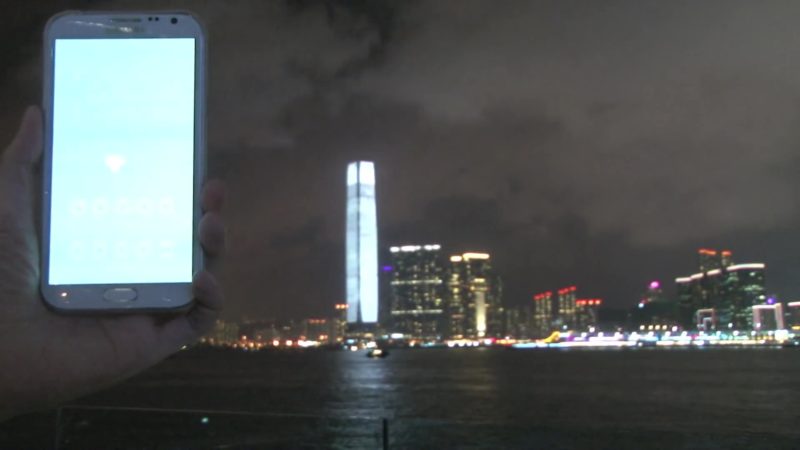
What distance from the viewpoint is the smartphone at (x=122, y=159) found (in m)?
2.27

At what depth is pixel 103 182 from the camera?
241cm

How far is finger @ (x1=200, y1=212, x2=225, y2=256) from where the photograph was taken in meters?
2.16

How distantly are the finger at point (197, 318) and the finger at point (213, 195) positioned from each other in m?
0.19

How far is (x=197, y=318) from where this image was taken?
85.4 inches

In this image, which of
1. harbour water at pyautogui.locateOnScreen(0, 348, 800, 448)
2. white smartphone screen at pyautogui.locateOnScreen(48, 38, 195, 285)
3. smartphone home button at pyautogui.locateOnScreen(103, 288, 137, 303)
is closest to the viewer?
smartphone home button at pyautogui.locateOnScreen(103, 288, 137, 303)

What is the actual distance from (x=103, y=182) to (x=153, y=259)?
0.29 m

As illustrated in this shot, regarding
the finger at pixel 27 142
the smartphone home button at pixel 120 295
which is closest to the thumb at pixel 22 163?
the finger at pixel 27 142

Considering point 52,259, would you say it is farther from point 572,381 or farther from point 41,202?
point 572,381

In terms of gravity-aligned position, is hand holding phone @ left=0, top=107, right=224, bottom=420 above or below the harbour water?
above

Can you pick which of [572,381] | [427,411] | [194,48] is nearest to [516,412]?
[427,411]

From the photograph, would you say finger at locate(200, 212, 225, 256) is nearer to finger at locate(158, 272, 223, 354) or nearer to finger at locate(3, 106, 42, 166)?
finger at locate(158, 272, 223, 354)

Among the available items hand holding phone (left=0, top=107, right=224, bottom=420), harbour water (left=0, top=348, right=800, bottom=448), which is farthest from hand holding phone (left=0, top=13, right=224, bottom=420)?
harbour water (left=0, top=348, right=800, bottom=448)

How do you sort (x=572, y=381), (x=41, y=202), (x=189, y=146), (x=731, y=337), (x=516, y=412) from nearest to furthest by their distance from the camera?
(x=41, y=202) < (x=189, y=146) < (x=516, y=412) < (x=572, y=381) < (x=731, y=337)

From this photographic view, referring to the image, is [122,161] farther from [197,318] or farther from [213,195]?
[197,318]
